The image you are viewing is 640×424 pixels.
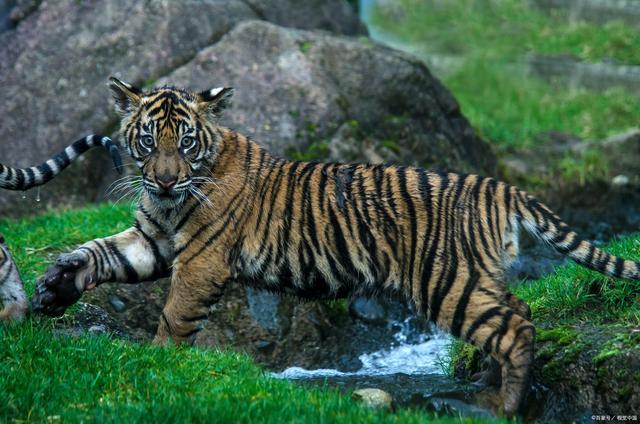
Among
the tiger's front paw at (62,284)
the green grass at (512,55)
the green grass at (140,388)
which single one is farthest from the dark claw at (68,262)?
the green grass at (512,55)

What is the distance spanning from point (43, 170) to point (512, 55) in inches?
554

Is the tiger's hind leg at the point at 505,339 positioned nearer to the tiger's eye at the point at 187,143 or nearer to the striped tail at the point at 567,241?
the striped tail at the point at 567,241

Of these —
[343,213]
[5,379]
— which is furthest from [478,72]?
[5,379]

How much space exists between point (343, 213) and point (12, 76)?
5.87 metres

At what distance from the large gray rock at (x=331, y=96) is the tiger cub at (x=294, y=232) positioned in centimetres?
332

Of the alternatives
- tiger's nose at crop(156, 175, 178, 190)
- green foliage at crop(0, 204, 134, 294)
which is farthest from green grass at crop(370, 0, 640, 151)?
tiger's nose at crop(156, 175, 178, 190)

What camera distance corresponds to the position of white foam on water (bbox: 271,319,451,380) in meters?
7.36

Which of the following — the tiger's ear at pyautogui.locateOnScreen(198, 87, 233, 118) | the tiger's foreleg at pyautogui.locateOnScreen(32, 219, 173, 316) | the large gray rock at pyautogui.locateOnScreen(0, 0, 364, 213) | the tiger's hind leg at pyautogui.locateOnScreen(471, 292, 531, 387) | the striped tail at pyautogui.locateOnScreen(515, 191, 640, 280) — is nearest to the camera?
the striped tail at pyautogui.locateOnScreen(515, 191, 640, 280)

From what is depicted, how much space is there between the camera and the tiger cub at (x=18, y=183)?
6.11 meters

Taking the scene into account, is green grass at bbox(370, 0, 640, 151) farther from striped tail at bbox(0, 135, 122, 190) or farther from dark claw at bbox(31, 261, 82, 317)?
dark claw at bbox(31, 261, 82, 317)

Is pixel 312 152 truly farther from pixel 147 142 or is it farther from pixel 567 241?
pixel 567 241

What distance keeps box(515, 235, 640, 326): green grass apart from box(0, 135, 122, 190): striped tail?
3229 mm

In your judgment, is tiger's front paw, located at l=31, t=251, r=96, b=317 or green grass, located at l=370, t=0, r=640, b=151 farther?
green grass, located at l=370, t=0, r=640, b=151

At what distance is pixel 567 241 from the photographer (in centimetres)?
596
